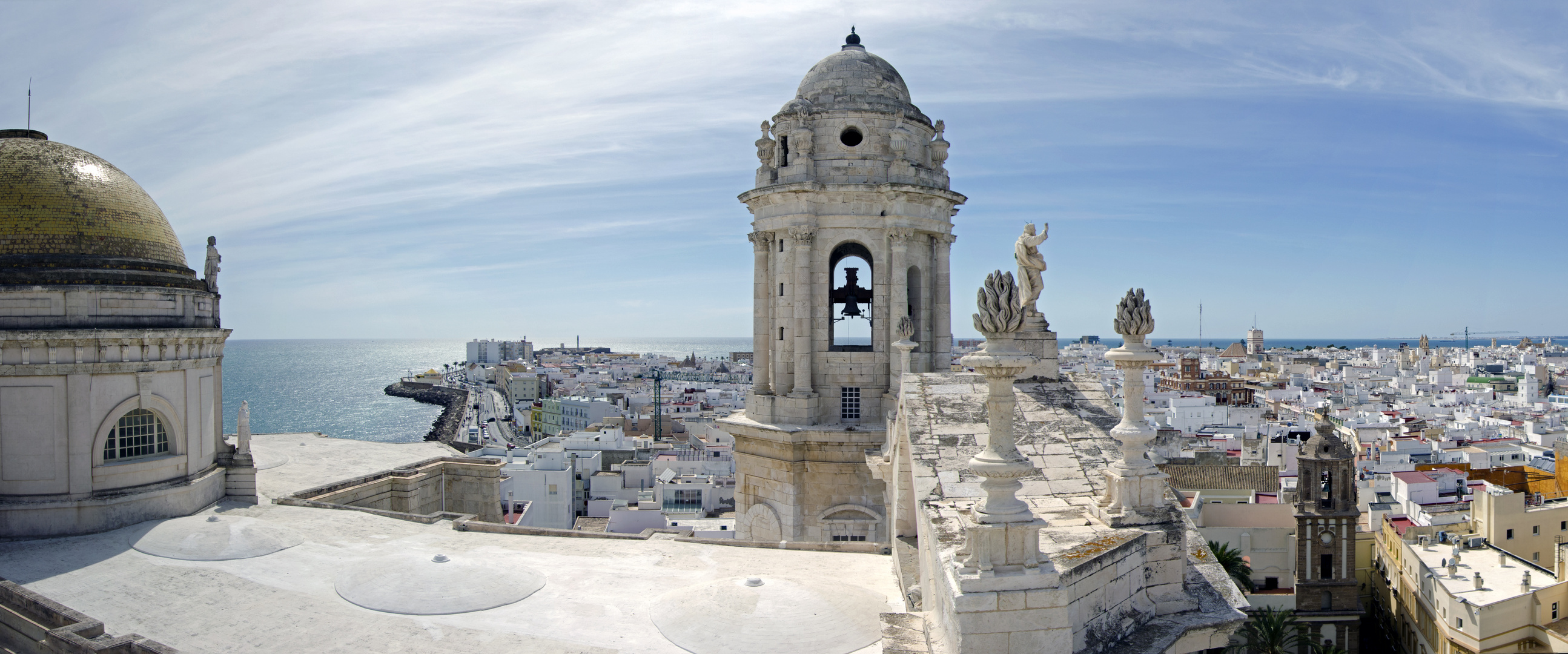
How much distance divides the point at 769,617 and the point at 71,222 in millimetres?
15200

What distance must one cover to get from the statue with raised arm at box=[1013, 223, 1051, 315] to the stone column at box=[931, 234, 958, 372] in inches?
348

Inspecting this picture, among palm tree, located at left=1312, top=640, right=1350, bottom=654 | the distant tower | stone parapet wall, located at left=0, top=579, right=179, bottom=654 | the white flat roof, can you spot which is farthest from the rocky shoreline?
stone parapet wall, located at left=0, top=579, right=179, bottom=654

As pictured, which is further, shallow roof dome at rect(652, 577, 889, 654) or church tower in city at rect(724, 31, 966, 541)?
church tower in city at rect(724, 31, 966, 541)

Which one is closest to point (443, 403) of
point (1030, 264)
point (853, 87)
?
Answer: point (853, 87)

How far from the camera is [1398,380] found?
136 metres

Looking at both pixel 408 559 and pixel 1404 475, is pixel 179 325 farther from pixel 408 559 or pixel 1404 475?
pixel 1404 475

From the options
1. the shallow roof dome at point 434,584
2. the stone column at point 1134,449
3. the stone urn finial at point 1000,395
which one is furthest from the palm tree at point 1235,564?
the stone urn finial at point 1000,395

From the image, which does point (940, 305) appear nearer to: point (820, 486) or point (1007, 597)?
point (820, 486)

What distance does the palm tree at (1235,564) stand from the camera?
31.0 m

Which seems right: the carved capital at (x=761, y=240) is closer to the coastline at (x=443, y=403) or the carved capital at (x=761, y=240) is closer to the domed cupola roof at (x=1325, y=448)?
the domed cupola roof at (x=1325, y=448)

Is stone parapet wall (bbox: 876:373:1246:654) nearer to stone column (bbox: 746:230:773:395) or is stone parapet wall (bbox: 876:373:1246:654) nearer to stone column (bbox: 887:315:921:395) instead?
stone column (bbox: 887:315:921:395)

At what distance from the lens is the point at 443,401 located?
135 metres

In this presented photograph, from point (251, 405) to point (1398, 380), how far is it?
170 metres

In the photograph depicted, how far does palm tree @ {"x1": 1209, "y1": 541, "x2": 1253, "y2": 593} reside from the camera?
102ft
